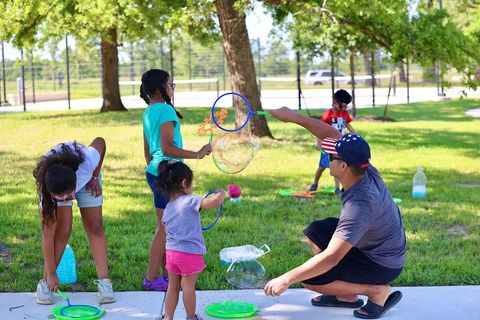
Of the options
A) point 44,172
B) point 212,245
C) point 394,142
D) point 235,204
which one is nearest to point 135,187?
point 235,204

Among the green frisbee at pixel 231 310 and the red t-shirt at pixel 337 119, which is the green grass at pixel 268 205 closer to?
the green frisbee at pixel 231 310

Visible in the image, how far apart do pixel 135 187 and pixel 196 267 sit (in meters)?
5.71

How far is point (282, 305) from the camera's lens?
5.08m

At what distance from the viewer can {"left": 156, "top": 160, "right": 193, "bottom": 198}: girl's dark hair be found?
14.9 ft

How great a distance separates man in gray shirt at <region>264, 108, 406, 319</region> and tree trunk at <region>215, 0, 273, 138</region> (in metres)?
9.39

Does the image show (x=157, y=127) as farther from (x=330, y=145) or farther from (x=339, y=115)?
(x=339, y=115)

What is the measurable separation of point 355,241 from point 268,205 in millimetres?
4430

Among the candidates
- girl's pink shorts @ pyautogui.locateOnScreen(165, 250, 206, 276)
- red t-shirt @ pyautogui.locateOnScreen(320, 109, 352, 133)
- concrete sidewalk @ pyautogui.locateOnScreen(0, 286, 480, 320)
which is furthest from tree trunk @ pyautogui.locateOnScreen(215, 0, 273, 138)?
girl's pink shorts @ pyautogui.locateOnScreen(165, 250, 206, 276)

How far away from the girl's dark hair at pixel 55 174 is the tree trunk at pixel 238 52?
9.26 metres

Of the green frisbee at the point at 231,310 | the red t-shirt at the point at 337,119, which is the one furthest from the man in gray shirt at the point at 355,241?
the red t-shirt at the point at 337,119

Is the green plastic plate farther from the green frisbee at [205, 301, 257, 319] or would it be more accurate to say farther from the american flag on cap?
the american flag on cap

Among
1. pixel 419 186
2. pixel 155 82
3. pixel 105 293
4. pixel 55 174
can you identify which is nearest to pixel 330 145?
pixel 155 82

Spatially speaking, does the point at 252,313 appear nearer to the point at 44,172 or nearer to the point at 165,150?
the point at 165,150

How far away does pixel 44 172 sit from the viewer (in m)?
4.85
